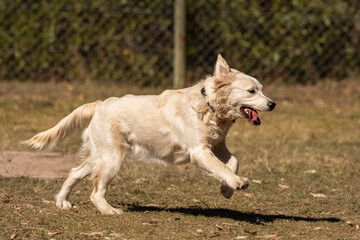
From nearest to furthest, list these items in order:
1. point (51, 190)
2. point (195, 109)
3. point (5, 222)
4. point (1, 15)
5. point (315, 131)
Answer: point (5, 222) < point (195, 109) < point (51, 190) < point (315, 131) < point (1, 15)

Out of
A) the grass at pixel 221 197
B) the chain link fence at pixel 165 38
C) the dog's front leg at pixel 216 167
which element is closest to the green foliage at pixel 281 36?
the chain link fence at pixel 165 38

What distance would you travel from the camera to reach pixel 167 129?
16.6 ft

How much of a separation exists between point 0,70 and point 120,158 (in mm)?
6235

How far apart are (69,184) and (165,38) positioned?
5568 mm

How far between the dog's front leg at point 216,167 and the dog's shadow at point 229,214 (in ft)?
1.49

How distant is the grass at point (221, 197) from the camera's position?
14.8ft

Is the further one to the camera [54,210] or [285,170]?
[285,170]

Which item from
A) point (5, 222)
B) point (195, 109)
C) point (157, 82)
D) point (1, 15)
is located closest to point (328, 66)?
point (157, 82)

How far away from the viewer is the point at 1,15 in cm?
1031

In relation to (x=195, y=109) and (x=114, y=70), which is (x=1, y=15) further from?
(x=195, y=109)

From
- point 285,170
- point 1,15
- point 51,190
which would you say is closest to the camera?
point 51,190

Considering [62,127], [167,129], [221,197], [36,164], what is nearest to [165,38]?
[36,164]

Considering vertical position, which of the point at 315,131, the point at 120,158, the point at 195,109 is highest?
the point at 195,109

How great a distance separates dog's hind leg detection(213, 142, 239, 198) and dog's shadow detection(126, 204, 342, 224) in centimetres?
24
